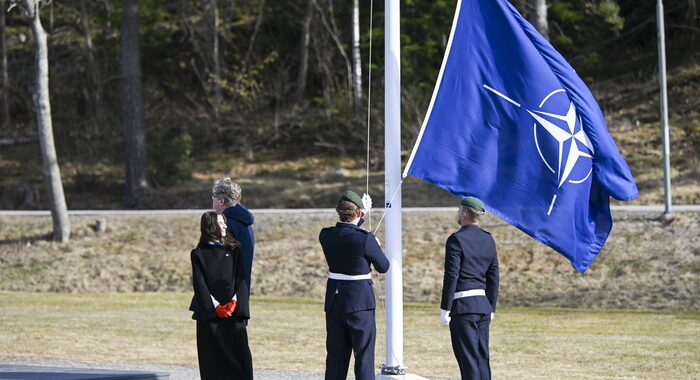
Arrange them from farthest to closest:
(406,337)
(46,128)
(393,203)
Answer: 1. (46,128)
2. (406,337)
3. (393,203)

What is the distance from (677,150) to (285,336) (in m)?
19.8

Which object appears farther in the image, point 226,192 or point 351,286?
point 226,192

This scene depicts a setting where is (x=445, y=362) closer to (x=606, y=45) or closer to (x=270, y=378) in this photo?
(x=270, y=378)

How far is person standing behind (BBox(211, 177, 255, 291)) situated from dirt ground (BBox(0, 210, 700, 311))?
39.4ft

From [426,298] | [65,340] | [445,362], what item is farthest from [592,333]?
[65,340]

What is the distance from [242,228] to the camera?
9312mm

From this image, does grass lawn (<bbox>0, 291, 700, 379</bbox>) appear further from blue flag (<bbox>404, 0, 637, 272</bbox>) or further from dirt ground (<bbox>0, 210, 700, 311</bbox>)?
blue flag (<bbox>404, 0, 637, 272</bbox>)

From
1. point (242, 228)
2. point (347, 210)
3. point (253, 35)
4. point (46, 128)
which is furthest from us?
point (253, 35)

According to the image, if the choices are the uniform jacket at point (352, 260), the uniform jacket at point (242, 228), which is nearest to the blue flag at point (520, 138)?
the uniform jacket at point (352, 260)

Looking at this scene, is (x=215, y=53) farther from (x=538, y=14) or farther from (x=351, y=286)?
(x=351, y=286)

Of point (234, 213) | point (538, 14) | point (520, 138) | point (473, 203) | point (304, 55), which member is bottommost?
point (234, 213)

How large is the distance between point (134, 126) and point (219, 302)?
27.0m

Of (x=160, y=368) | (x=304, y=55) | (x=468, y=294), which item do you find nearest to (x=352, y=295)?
(x=468, y=294)

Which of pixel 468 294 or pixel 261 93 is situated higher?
pixel 261 93
